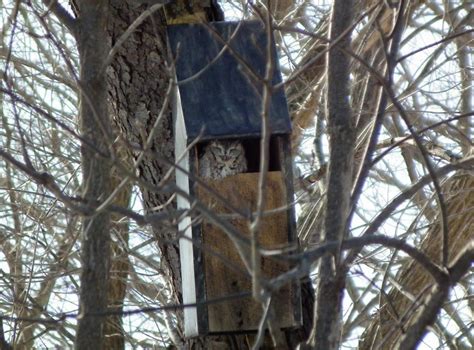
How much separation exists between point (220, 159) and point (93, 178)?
0.91 metres

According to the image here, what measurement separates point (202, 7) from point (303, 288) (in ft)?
3.80

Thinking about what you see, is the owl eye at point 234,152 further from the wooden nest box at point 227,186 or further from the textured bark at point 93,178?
the textured bark at point 93,178

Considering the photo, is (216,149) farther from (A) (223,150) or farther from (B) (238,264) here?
(B) (238,264)

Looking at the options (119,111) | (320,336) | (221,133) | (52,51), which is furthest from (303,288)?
(52,51)

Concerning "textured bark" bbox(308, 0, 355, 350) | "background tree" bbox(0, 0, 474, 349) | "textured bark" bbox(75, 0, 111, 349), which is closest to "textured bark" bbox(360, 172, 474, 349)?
"background tree" bbox(0, 0, 474, 349)

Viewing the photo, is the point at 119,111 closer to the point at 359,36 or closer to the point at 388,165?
the point at 359,36

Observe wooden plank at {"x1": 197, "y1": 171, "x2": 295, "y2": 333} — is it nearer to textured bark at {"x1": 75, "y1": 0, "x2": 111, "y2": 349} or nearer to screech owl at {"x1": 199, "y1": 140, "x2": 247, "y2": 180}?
screech owl at {"x1": 199, "y1": 140, "x2": 247, "y2": 180}

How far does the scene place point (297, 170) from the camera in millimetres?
5762

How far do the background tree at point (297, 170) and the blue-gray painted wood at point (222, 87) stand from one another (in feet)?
0.57

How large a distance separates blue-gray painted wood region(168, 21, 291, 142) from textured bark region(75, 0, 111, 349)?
57cm

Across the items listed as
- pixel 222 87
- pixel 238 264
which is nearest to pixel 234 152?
pixel 222 87

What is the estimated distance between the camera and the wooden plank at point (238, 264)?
350 centimetres

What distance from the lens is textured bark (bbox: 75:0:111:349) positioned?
2.77 meters

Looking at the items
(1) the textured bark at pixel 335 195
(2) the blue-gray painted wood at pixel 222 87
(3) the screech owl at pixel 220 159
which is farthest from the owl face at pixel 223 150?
(1) the textured bark at pixel 335 195
